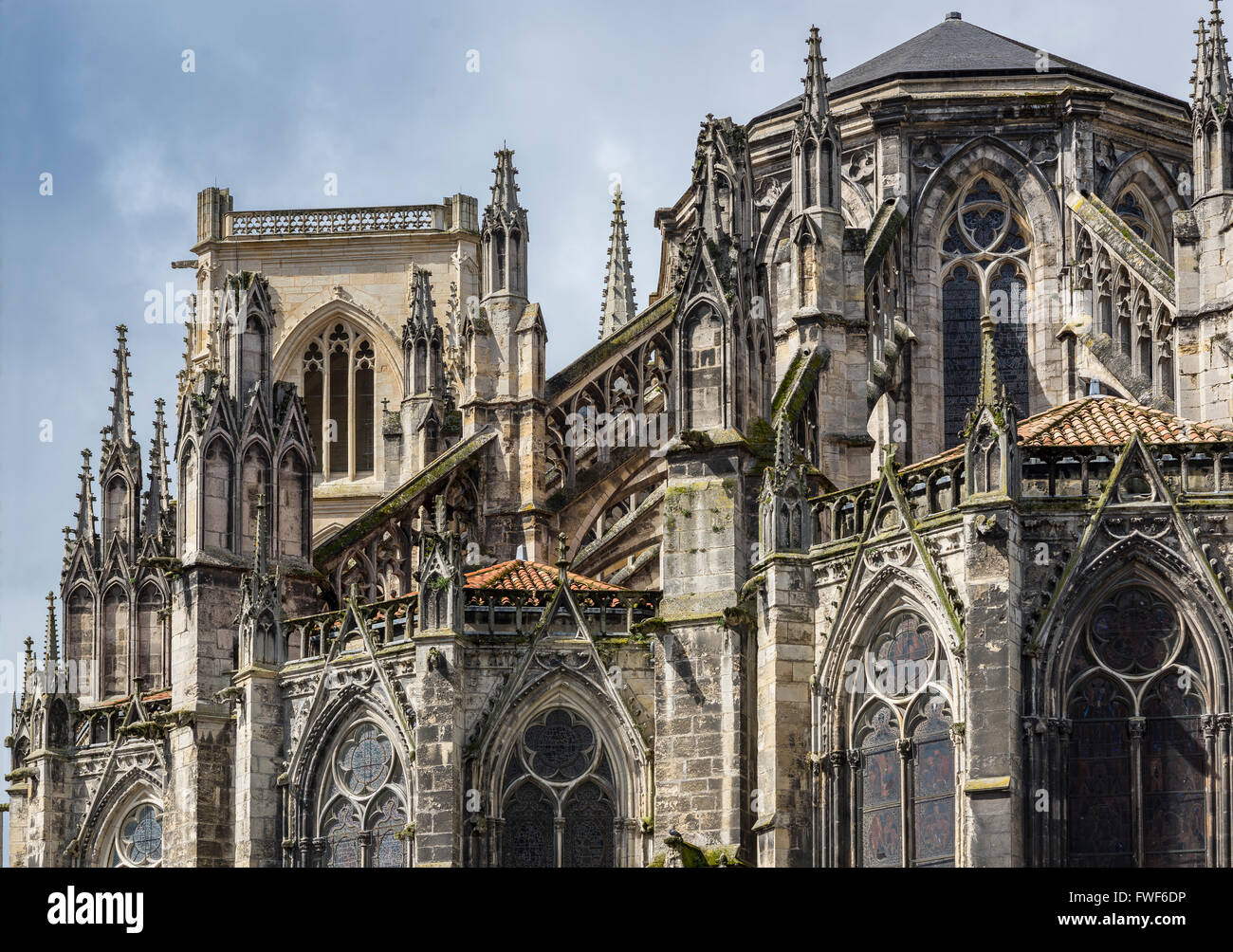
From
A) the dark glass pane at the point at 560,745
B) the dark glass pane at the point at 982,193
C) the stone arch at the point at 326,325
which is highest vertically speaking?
the stone arch at the point at 326,325

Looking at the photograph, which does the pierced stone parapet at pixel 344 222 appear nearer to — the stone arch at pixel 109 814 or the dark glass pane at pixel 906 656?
the stone arch at pixel 109 814

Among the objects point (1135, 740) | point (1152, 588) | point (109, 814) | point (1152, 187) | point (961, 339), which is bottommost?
point (109, 814)

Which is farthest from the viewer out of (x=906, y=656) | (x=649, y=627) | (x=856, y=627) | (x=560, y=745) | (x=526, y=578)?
(x=526, y=578)

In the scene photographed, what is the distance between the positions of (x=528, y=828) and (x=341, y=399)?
32.0 meters

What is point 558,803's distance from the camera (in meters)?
46.4

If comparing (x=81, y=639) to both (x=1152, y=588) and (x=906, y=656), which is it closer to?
(x=906, y=656)

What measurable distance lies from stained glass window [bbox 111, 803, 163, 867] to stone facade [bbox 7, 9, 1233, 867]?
117mm

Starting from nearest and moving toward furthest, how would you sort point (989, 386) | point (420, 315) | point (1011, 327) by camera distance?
point (989, 386) → point (1011, 327) → point (420, 315)

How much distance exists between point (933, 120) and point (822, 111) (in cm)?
560

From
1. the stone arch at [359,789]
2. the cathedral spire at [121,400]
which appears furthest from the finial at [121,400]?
the stone arch at [359,789]

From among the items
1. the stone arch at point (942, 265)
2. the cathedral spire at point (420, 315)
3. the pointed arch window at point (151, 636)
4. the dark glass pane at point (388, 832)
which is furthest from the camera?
the cathedral spire at point (420, 315)

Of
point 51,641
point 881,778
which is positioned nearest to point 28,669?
point 51,641

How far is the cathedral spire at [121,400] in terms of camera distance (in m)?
62.2

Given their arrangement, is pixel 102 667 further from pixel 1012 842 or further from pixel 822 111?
pixel 1012 842
